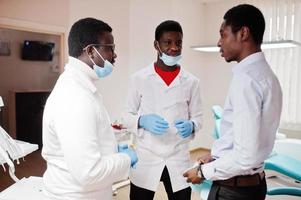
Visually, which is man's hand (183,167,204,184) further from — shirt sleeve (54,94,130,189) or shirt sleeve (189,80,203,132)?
shirt sleeve (189,80,203,132)

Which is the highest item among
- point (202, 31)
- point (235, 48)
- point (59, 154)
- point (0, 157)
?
point (202, 31)

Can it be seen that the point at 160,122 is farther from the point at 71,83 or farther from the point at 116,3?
the point at 116,3

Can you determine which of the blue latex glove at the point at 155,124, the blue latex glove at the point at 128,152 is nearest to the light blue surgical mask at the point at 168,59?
the blue latex glove at the point at 155,124

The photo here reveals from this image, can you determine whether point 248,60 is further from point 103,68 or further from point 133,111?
point 133,111

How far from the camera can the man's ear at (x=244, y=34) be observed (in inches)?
47.8

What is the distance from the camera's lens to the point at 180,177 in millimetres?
1784

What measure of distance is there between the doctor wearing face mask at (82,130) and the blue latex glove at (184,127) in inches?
20.1

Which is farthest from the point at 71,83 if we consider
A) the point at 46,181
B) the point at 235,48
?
the point at 235,48

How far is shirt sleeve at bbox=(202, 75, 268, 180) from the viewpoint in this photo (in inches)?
45.1

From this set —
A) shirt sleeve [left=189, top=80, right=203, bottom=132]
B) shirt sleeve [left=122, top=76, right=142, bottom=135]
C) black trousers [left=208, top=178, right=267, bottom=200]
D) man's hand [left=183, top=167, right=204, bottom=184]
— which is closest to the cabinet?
shirt sleeve [left=122, top=76, right=142, bottom=135]

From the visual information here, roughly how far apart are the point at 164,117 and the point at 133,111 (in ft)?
0.73

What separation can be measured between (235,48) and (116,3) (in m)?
3.38

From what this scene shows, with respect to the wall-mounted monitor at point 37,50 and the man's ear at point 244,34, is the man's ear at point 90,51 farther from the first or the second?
the wall-mounted monitor at point 37,50

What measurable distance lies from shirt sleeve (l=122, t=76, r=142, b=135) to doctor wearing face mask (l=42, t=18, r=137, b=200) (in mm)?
556
